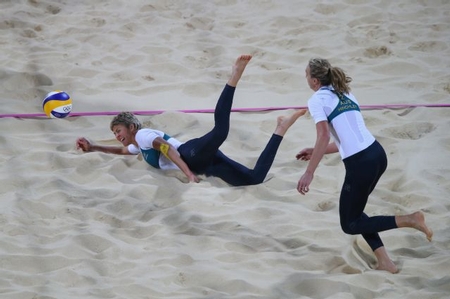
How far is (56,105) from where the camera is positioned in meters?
6.52

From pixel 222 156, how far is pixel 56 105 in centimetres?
150

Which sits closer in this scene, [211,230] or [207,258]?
[207,258]

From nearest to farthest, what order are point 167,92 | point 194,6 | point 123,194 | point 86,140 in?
→ point 123,194 → point 86,140 → point 167,92 → point 194,6

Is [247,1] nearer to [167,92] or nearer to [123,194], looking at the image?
[167,92]

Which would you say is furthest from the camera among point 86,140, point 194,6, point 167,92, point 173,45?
point 194,6

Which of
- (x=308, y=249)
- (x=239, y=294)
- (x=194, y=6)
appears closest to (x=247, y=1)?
(x=194, y=6)

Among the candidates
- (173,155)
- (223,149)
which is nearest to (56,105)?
(173,155)

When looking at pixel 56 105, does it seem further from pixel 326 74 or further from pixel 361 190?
pixel 361 190


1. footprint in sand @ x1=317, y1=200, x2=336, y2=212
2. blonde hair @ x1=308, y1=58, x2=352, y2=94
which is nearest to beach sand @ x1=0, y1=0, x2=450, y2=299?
footprint in sand @ x1=317, y1=200, x2=336, y2=212

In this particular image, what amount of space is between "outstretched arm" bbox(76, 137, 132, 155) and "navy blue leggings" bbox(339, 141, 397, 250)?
7.36 feet

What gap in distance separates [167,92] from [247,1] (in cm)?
235

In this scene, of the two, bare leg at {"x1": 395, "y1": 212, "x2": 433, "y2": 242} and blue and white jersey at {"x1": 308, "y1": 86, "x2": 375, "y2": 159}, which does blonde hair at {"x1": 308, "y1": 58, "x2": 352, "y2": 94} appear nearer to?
blue and white jersey at {"x1": 308, "y1": 86, "x2": 375, "y2": 159}

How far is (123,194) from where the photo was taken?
5555 millimetres

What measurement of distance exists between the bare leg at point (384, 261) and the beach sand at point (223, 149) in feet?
0.35
